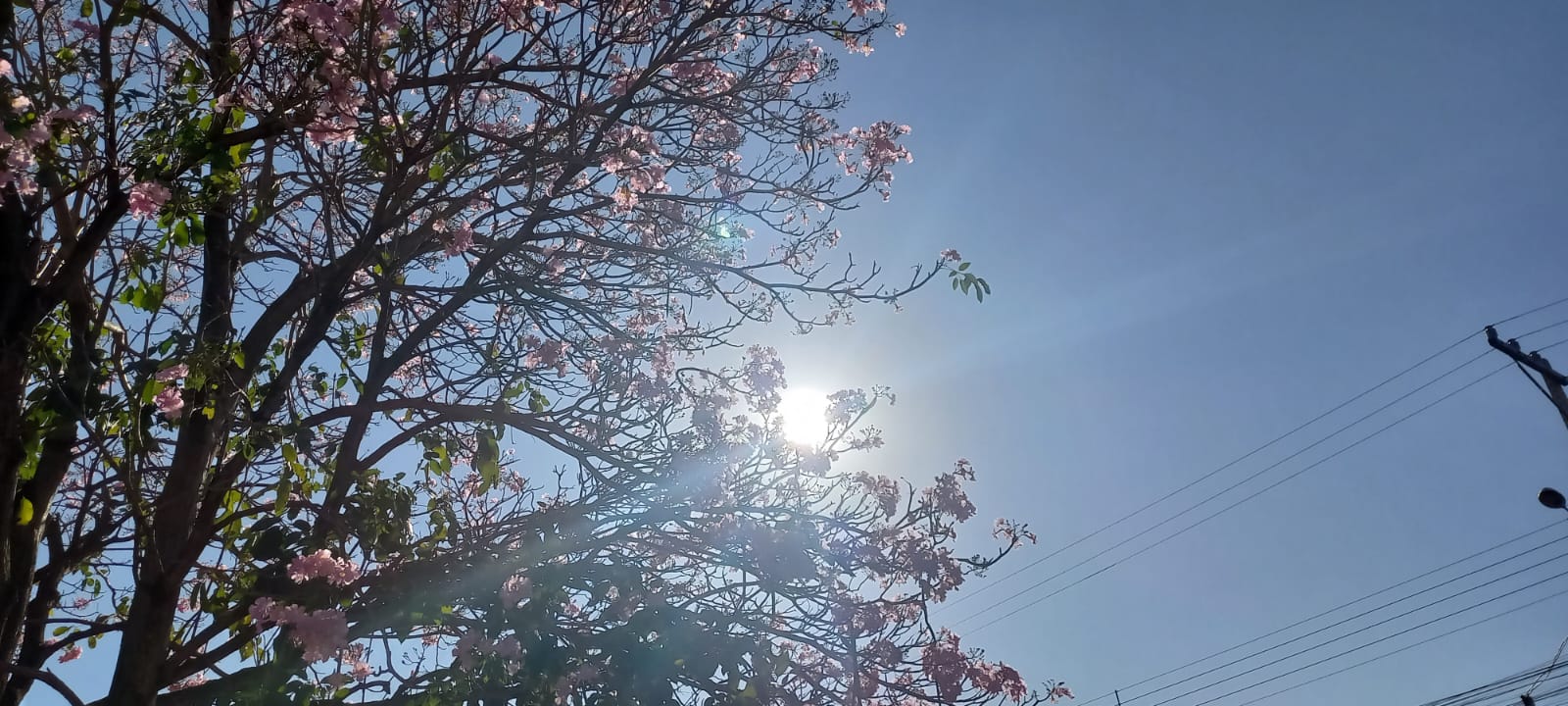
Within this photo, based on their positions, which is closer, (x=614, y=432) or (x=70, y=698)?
(x=70, y=698)

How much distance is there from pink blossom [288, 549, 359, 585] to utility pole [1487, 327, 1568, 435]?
1271cm

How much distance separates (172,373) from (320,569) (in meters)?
0.95

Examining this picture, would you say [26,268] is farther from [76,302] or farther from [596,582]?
[596,582]

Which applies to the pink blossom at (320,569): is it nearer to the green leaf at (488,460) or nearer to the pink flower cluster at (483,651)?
the pink flower cluster at (483,651)

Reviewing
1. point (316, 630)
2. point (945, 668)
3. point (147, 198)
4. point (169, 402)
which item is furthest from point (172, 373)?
point (945, 668)

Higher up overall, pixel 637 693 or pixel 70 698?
pixel 70 698

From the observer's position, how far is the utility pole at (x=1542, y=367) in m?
11.2

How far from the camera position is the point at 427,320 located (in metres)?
5.38

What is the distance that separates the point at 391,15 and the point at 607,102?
1434 mm

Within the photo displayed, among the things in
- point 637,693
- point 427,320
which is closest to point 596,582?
point 637,693

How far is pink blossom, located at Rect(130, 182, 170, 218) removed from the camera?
3598mm

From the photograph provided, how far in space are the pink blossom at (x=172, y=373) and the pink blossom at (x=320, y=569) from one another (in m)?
0.85

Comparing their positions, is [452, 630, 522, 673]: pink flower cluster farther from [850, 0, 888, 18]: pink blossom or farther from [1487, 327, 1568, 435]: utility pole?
[1487, 327, 1568, 435]: utility pole

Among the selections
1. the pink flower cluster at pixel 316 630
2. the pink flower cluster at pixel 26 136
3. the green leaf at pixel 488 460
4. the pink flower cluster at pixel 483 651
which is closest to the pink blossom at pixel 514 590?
the pink flower cluster at pixel 483 651
